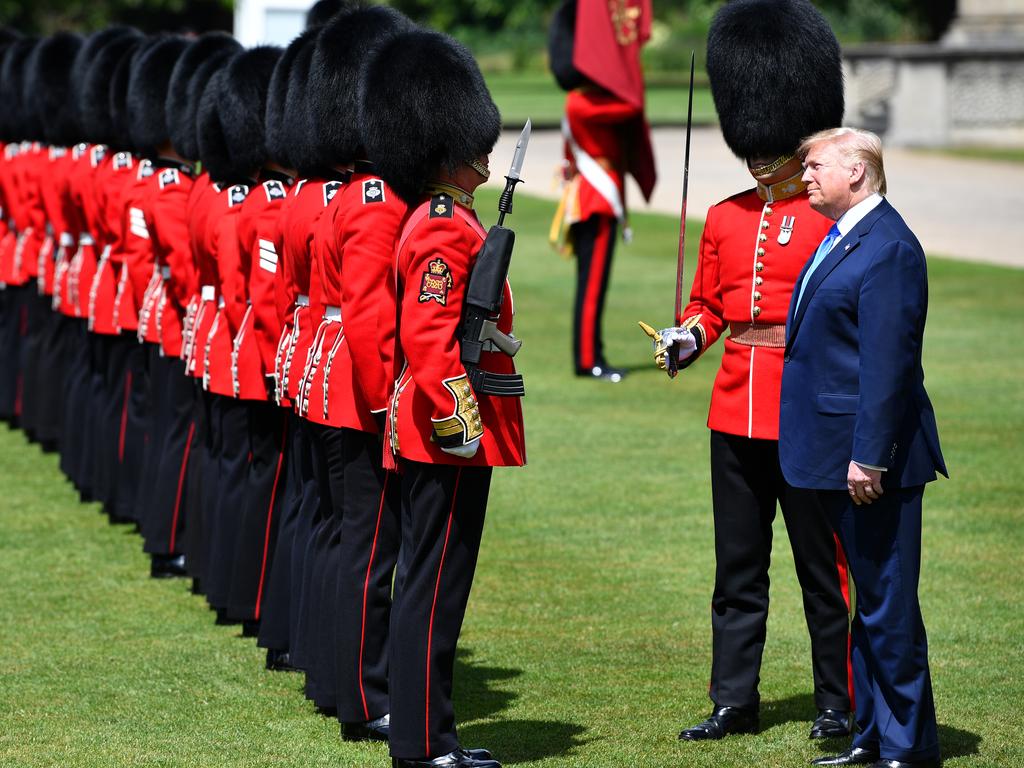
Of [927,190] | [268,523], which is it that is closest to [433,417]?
[268,523]

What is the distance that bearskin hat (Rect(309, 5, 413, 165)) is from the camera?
560 cm

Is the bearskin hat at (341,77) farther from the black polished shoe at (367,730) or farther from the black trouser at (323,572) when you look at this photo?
the black polished shoe at (367,730)

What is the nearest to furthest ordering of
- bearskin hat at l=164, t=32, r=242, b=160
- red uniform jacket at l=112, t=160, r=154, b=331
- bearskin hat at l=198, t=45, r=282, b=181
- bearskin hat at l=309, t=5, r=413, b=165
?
bearskin hat at l=309, t=5, r=413, b=165 < bearskin hat at l=198, t=45, r=282, b=181 < bearskin hat at l=164, t=32, r=242, b=160 < red uniform jacket at l=112, t=160, r=154, b=331

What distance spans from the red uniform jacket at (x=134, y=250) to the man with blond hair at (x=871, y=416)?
136 inches

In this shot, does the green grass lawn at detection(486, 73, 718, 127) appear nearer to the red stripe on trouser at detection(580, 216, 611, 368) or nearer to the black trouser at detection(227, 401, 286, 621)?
the red stripe on trouser at detection(580, 216, 611, 368)

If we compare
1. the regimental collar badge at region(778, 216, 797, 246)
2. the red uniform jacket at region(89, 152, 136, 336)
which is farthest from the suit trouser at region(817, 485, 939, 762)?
the red uniform jacket at region(89, 152, 136, 336)

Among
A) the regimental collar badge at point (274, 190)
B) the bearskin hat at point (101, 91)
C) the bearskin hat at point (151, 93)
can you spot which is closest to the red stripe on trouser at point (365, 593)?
the regimental collar badge at point (274, 190)

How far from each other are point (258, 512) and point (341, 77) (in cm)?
162

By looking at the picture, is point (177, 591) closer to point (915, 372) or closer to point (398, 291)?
point (398, 291)

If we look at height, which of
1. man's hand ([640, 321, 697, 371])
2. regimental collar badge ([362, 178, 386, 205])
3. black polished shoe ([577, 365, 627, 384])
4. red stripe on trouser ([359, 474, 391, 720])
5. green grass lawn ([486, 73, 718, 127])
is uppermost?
regimental collar badge ([362, 178, 386, 205])

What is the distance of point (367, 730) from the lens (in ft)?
17.5

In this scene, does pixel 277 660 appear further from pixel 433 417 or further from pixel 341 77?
pixel 341 77

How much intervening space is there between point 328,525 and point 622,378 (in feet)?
20.2

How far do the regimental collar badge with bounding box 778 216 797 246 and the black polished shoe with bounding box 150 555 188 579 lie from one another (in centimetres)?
310
